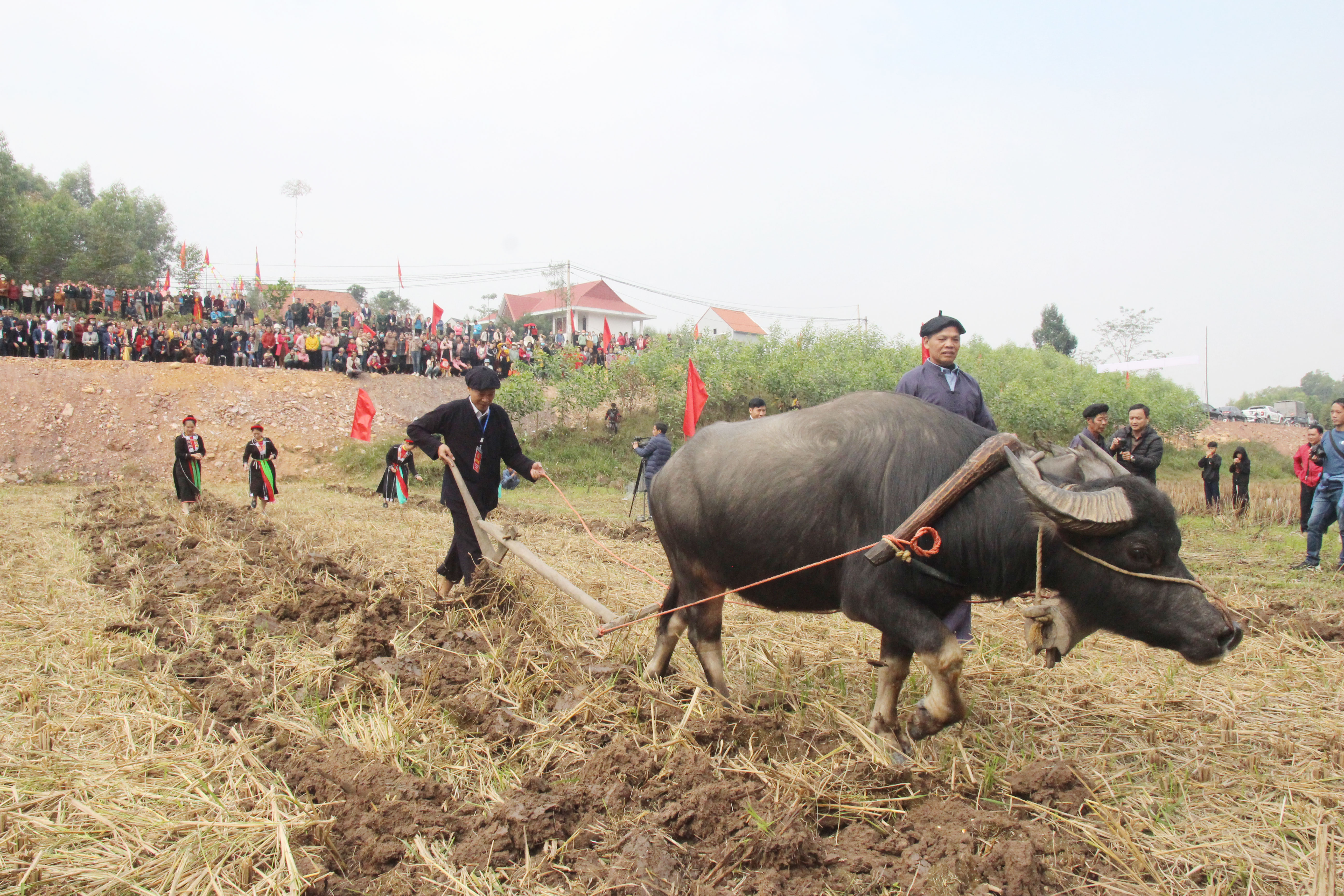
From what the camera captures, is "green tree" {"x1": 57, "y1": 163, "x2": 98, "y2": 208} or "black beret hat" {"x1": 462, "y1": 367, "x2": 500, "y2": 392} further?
"green tree" {"x1": 57, "y1": 163, "x2": 98, "y2": 208}

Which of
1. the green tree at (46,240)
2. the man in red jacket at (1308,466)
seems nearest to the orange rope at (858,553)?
the man in red jacket at (1308,466)

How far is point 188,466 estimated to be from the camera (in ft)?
32.4

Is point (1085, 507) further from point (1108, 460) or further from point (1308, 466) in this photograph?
point (1308, 466)

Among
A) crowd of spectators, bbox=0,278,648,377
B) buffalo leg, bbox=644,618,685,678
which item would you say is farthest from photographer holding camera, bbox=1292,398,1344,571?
crowd of spectators, bbox=0,278,648,377

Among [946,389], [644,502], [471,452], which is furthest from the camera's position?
[644,502]

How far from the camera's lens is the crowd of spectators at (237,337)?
861 inches

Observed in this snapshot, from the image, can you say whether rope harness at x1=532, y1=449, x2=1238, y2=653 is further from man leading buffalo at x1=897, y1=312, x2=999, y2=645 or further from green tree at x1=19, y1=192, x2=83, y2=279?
green tree at x1=19, y1=192, x2=83, y2=279

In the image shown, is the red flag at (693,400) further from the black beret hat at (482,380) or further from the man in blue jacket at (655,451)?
the black beret hat at (482,380)

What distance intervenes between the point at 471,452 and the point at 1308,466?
9.12 m

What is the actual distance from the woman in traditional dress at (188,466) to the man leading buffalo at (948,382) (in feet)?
29.4

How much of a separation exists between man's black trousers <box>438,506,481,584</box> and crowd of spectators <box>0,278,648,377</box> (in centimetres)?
1763

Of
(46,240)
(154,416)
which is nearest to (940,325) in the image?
(154,416)

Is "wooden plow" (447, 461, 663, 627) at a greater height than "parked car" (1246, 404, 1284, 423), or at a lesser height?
greater

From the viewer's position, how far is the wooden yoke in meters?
2.74
